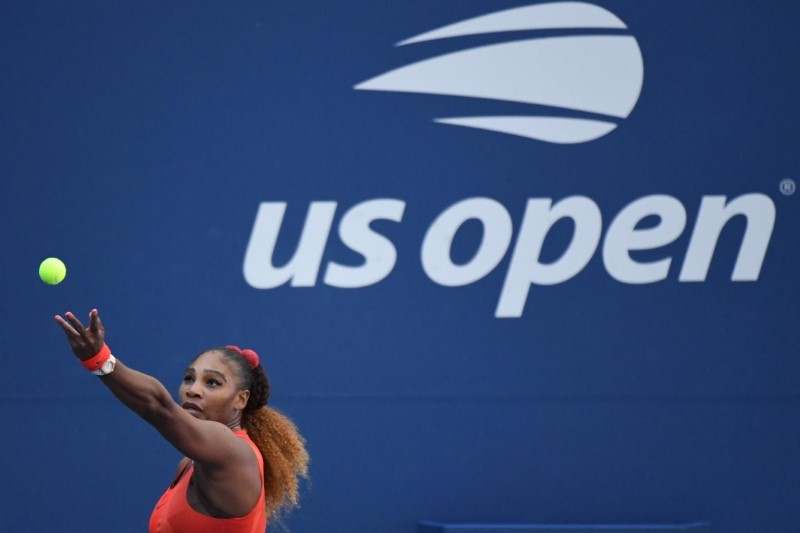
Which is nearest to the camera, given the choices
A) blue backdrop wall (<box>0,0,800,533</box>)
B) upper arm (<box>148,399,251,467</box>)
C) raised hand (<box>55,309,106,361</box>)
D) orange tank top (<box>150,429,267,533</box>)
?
raised hand (<box>55,309,106,361</box>)

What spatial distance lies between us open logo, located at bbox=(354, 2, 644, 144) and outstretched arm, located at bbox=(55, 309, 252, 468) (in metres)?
2.50

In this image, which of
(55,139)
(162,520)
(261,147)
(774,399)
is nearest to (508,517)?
(774,399)

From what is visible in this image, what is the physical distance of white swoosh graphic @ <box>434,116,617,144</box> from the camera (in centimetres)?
478

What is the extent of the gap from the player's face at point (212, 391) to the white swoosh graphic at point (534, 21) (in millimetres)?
2176

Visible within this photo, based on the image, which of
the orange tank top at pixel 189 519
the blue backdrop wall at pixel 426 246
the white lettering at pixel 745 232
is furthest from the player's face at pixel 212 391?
the white lettering at pixel 745 232

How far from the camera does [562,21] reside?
481 cm

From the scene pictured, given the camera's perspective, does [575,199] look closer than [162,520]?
No

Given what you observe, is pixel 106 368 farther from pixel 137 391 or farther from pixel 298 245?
pixel 298 245

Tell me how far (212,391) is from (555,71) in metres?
2.42

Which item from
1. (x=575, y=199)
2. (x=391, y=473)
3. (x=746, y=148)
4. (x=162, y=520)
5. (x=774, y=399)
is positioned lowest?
(x=162, y=520)

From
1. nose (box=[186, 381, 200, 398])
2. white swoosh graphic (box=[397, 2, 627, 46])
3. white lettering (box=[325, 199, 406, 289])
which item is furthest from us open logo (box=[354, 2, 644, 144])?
nose (box=[186, 381, 200, 398])

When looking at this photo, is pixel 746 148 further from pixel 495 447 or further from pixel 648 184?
pixel 495 447

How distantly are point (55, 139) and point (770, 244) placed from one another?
3.01m

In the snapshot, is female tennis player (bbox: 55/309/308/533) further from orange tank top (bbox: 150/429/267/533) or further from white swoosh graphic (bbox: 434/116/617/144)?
white swoosh graphic (bbox: 434/116/617/144)
